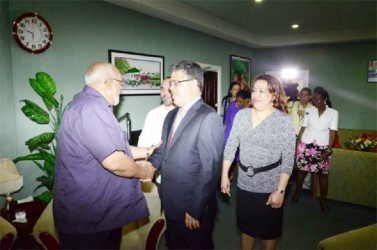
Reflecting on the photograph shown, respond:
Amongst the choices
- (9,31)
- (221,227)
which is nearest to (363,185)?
(221,227)

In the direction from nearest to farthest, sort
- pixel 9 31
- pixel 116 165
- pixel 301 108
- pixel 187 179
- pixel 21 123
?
pixel 116 165, pixel 187 179, pixel 9 31, pixel 21 123, pixel 301 108

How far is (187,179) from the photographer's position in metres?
1.85

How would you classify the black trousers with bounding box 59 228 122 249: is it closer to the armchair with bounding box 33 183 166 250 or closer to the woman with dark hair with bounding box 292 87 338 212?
the armchair with bounding box 33 183 166 250

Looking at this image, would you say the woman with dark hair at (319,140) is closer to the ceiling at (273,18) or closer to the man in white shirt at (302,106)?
the man in white shirt at (302,106)

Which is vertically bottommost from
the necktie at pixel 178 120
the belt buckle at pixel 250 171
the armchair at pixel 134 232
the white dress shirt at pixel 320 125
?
the armchair at pixel 134 232

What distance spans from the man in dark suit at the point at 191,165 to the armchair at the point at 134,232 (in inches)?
18.2

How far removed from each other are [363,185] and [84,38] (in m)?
4.53

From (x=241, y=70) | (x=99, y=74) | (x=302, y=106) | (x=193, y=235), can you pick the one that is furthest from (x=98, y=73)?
(x=241, y=70)

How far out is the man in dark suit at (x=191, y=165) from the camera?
179 centimetres

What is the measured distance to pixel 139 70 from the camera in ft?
15.6

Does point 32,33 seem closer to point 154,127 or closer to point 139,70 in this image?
point 139,70

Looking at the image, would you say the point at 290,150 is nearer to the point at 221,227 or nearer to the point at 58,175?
the point at 58,175

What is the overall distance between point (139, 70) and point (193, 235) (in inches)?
134

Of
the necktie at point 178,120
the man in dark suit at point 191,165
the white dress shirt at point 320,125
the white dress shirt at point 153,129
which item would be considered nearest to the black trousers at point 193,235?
the man in dark suit at point 191,165
